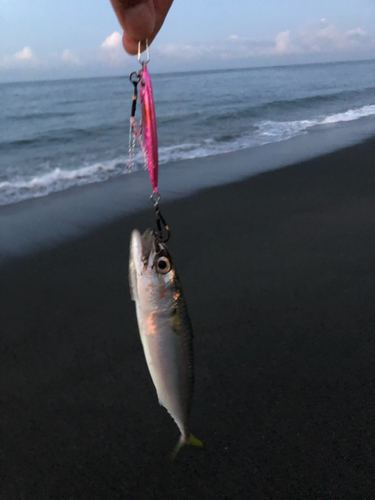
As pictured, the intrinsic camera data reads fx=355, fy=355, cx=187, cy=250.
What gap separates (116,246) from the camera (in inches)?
222

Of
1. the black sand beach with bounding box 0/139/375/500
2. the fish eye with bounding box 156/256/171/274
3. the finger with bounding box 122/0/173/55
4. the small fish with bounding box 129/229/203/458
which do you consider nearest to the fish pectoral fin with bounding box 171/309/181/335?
the small fish with bounding box 129/229/203/458

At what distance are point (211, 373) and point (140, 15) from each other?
295 cm

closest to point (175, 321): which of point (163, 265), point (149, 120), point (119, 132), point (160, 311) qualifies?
point (160, 311)

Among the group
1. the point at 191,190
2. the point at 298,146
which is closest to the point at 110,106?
the point at 298,146

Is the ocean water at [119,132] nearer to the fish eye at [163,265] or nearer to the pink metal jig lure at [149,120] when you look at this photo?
the pink metal jig lure at [149,120]

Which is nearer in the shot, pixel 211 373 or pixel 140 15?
pixel 140 15

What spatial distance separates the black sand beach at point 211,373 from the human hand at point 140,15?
2709mm

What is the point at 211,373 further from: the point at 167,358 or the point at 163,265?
the point at 163,265

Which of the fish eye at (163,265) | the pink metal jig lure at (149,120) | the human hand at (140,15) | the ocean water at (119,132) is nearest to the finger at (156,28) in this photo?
the human hand at (140,15)

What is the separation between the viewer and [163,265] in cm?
165

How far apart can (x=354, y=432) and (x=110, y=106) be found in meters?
A: 26.1

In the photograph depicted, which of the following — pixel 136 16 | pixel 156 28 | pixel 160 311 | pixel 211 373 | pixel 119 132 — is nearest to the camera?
pixel 136 16

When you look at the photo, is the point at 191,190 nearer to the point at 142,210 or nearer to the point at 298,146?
the point at 142,210

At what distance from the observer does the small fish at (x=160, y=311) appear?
165 cm
